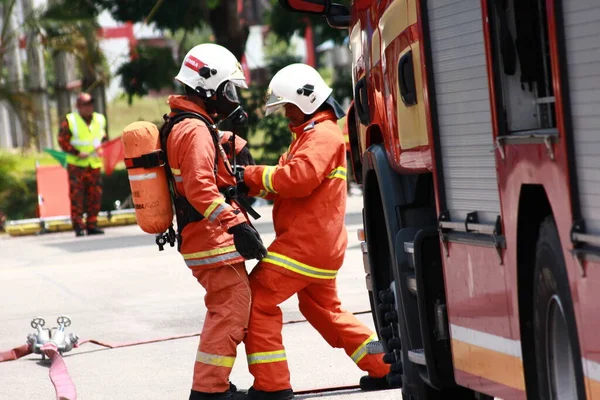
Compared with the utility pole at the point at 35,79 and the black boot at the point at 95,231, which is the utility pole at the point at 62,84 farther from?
the black boot at the point at 95,231

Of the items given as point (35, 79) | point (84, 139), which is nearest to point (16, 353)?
point (84, 139)

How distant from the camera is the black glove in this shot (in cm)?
670

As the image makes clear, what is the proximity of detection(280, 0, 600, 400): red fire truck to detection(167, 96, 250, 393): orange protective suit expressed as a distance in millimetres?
701

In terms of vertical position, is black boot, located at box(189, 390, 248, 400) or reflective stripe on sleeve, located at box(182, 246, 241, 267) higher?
reflective stripe on sleeve, located at box(182, 246, 241, 267)

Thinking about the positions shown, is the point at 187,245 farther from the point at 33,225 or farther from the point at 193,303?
the point at 33,225

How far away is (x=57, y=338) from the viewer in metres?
9.25

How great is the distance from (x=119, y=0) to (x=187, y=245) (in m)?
17.0

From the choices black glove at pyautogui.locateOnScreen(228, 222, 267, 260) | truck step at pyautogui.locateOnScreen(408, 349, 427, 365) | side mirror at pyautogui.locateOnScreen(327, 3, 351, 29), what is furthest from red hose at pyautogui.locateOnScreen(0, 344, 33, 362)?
truck step at pyautogui.locateOnScreen(408, 349, 427, 365)

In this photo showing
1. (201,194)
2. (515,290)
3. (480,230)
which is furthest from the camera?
(201,194)

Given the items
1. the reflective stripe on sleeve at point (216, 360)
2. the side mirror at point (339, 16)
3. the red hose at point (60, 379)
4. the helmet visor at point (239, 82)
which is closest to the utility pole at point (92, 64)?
the red hose at point (60, 379)

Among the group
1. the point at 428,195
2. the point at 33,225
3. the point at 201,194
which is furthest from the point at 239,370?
the point at 33,225

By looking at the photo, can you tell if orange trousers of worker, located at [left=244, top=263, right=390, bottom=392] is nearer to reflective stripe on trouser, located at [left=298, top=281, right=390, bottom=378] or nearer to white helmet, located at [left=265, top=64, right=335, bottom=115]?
reflective stripe on trouser, located at [left=298, top=281, right=390, bottom=378]

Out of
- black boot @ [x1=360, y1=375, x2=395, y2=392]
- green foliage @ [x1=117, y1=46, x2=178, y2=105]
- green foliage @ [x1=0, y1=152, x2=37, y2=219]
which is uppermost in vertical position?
green foliage @ [x1=117, y1=46, x2=178, y2=105]

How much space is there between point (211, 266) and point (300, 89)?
1019 mm
